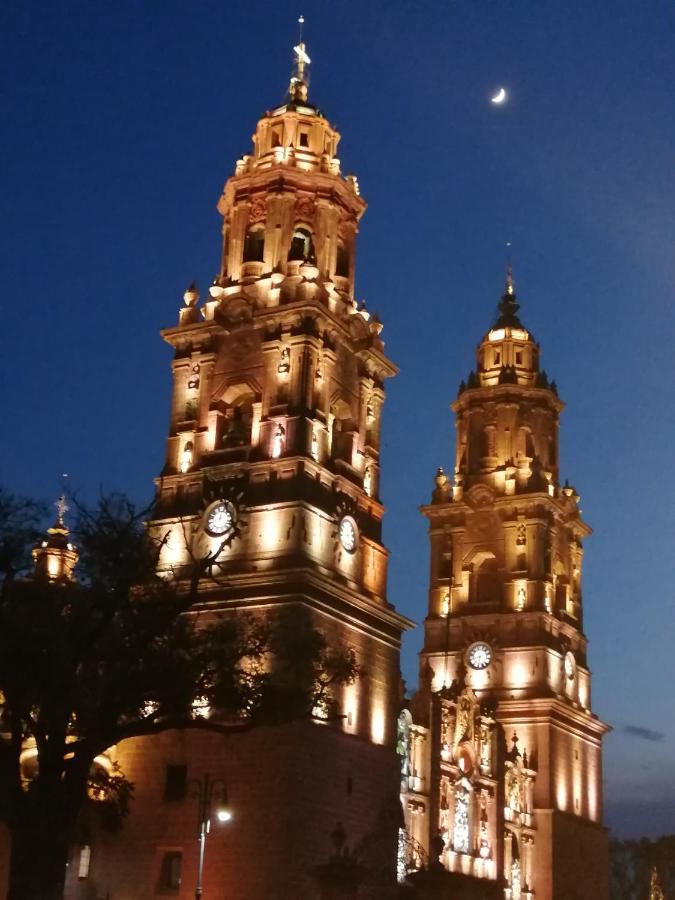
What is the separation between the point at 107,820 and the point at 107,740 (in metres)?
→ 15.2

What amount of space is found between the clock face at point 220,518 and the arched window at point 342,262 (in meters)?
13.0

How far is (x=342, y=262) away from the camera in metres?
63.3

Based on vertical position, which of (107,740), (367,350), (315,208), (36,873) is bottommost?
(36,873)

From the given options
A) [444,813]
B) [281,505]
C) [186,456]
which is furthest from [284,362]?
[444,813]

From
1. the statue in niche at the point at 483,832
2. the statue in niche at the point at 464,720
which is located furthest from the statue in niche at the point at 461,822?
the statue in niche at the point at 464,720

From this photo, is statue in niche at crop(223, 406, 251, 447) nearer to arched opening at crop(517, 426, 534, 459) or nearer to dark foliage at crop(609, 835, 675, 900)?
arched opening at crop(517, 426, 534, 459)

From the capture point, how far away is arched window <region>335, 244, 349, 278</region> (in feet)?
206

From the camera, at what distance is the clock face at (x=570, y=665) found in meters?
78.8

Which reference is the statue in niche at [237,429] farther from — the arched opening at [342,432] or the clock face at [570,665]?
the clock face at [570,665]

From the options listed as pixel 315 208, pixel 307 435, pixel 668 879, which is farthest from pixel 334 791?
pixel 668 879

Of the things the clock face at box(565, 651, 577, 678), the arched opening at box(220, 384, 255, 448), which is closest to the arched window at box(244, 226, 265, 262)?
the arched opening at box(220, 384, 255, 448)

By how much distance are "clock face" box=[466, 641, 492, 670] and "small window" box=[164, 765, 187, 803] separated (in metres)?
29.1

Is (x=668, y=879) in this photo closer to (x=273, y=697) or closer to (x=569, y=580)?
(x=569, y=580)

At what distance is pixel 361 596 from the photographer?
5581cm
